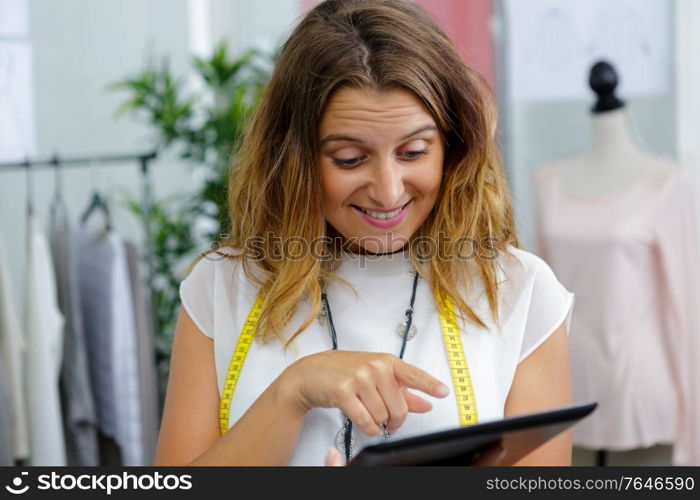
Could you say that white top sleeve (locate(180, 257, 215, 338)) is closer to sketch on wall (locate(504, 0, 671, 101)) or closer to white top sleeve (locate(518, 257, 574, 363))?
white top sleeve (locate(518, 257, 574, 363))

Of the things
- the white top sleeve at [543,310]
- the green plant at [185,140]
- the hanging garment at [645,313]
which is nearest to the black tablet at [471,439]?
the white top sleeve at [543,310]

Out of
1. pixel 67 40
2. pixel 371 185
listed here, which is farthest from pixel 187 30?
pixel 371 185

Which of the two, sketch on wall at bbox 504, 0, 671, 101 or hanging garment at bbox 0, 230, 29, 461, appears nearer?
hanging garment at bbox 0, 230, 29, 461

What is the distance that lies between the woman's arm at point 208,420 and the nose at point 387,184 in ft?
0.96


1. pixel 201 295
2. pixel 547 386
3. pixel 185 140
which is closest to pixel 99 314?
pixel 185 140

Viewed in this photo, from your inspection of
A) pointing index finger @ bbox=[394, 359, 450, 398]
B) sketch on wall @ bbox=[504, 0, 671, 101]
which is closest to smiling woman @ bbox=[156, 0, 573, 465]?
pointing index finger @ bbox=[394, 359, 450, 398]

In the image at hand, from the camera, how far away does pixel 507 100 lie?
327 cm

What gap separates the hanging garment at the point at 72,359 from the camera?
A: 2.73 meters

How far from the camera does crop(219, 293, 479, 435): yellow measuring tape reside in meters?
1.29

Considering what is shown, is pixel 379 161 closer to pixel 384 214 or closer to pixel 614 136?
pixel 384 214

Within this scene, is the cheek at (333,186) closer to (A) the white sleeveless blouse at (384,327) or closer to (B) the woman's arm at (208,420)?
(A) the white sleeveless blouse at (384,327)

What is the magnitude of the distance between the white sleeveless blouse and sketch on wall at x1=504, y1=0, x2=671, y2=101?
1.70 meters

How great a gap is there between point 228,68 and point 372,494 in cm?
257

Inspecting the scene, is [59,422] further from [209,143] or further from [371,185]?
[371,185]
